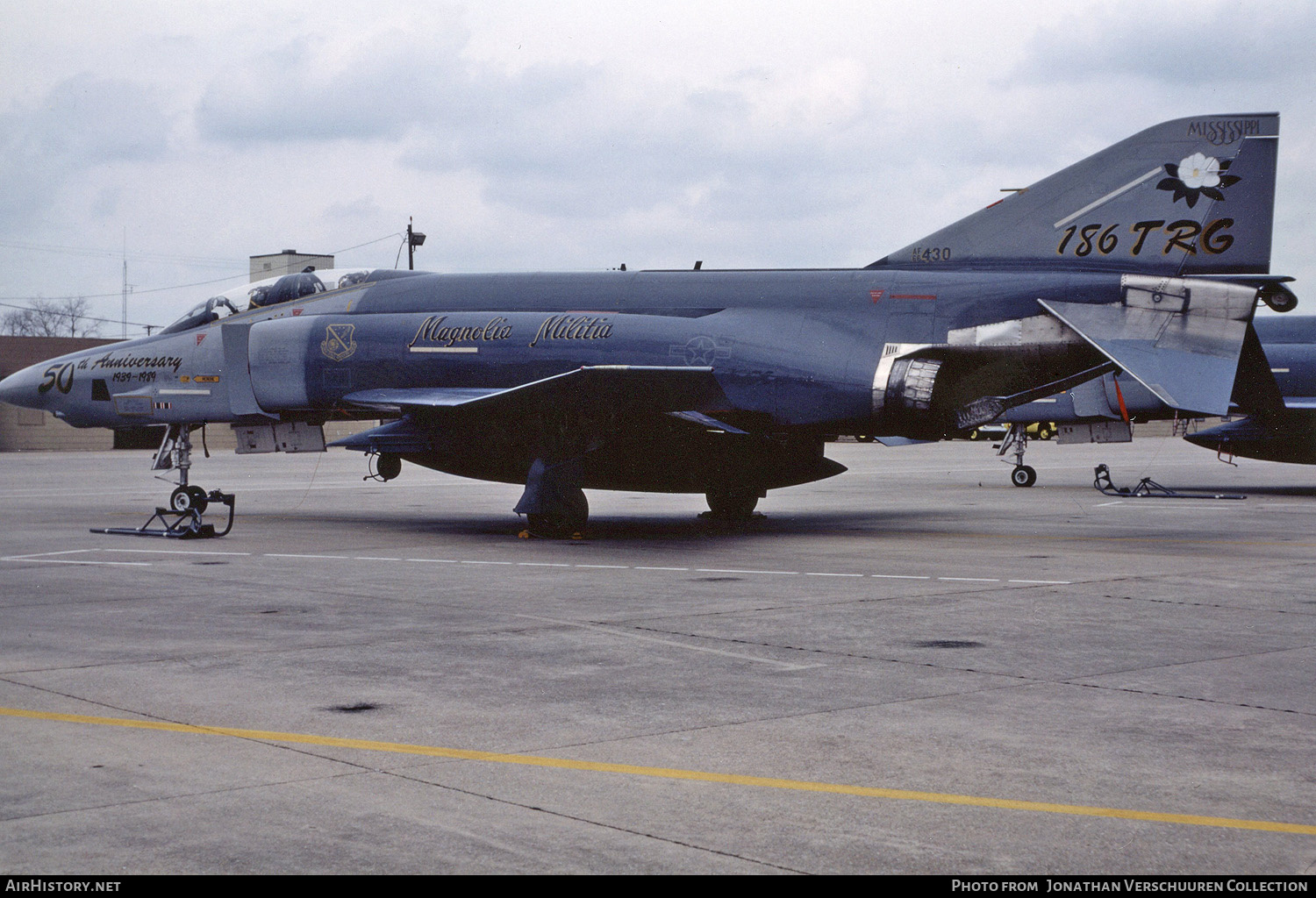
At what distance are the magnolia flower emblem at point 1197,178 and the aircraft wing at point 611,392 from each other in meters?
6.02

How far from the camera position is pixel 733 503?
18.8m

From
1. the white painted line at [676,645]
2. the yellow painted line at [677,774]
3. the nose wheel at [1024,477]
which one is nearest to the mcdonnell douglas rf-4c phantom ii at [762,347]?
the white painted line at [676,645]

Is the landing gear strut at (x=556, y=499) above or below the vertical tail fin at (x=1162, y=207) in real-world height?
below

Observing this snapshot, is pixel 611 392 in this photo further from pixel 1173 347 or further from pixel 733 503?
pixel 1173 347

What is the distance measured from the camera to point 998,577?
1255cm

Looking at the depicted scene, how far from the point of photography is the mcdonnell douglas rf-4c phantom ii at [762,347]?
15.2 meters

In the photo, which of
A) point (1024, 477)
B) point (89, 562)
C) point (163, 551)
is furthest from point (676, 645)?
point (1024, 477)

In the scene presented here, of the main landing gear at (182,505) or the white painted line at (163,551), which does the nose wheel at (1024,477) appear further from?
the white painted line at (163,551)

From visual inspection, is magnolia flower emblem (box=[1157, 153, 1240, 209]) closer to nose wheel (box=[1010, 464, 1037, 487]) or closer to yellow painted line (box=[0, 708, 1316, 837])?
yellow painted line (box=[0, 708, 1316, 837])

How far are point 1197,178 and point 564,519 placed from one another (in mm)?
8801

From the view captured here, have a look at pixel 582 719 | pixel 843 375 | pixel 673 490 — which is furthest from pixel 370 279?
pixel 582 719

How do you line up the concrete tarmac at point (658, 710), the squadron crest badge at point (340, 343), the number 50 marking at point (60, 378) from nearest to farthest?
the concrete tarmac at point (658, 710), the squadron crest badge at point (340, 343), the number 50 marking at point (60, 378)

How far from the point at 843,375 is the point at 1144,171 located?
14.4 feet
